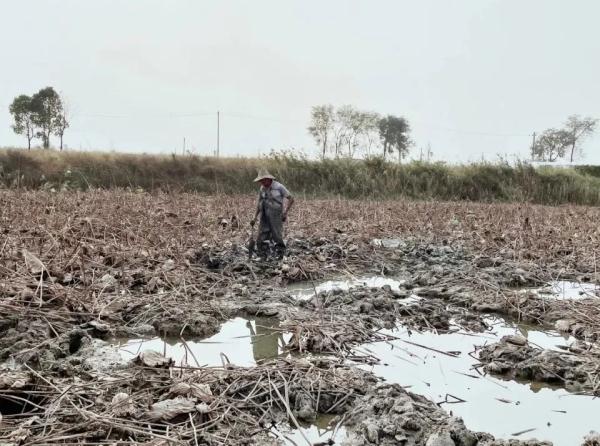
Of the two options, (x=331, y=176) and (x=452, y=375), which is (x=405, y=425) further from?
(x=331, y=176)

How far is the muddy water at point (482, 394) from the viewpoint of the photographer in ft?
10.5

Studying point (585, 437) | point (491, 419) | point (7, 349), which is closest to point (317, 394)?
point (491, 419)

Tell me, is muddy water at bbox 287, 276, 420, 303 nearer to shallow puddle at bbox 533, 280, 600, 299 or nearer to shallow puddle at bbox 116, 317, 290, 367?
shallow puddle at bbox 116, 317, 290, 367

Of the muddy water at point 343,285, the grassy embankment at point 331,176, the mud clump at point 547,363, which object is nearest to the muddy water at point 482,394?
the mud clump at point 547,363

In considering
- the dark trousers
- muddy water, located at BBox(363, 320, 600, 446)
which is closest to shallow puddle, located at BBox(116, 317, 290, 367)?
muddy water, located at BBox(363, 320, 600, 446)

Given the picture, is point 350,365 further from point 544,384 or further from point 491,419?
point 544,384

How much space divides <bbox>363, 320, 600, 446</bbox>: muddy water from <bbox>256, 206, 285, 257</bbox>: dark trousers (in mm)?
3186

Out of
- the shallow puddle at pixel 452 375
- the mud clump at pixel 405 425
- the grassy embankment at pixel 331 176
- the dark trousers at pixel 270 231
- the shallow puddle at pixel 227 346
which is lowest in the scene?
the shallow puddle at pixel 227 346

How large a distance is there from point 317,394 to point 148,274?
127 inches

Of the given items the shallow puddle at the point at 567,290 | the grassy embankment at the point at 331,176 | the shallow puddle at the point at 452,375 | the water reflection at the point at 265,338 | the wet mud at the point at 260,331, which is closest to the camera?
the wet mud at the point at 260,331

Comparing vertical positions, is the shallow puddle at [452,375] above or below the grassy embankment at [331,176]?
below

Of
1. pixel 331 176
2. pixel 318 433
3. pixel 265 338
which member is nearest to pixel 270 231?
pixel 265 338

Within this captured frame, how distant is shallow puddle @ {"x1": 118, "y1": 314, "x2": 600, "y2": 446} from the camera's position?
10.5ft

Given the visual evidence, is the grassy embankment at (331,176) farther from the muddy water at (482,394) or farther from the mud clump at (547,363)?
the mud clump at (547,363)
